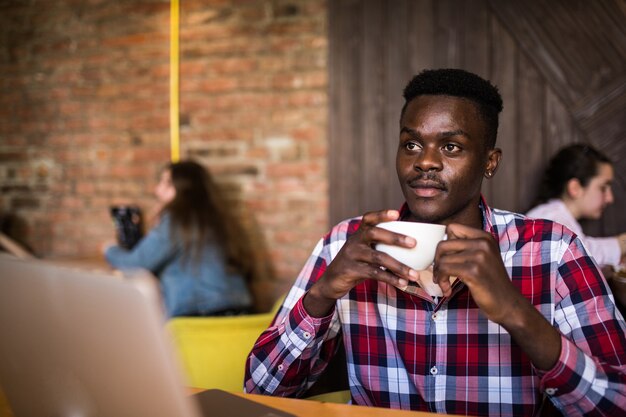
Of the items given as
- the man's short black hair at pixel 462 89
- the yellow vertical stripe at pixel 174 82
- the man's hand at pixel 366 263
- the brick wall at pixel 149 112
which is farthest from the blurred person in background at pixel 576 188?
the yellow vertical stripe at pixel 174 82

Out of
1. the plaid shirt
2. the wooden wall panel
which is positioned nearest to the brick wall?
the wooden wall panel

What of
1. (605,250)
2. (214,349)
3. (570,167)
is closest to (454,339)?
(214,349)

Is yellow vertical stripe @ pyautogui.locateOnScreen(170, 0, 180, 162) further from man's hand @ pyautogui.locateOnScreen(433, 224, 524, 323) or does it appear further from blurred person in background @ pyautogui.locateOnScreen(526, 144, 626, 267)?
man's hand @ pyautogui.locateOnScreen(433, 224, 524, 323)

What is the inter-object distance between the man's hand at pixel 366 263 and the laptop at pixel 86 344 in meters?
0.41

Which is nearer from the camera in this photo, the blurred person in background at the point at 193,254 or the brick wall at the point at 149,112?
the blurred person in background at the point at 193,254

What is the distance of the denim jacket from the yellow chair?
1331 millimetres

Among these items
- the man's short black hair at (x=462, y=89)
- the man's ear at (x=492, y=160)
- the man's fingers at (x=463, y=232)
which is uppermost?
the man's short black hair at (x=462, y=89)

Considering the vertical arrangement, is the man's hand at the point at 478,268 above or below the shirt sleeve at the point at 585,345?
above

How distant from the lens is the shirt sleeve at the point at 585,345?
0.97 m

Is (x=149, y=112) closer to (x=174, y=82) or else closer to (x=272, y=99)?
(x=174, y=82)

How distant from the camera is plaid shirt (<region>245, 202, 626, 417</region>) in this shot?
3.83 ft

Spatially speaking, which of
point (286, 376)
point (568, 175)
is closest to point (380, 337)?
point (286, 376)

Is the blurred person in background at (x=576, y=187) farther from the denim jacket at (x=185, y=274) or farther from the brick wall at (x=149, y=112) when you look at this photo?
the denim jacket at (x=185, y=274)

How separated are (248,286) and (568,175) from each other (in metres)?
1.65
